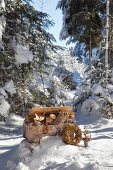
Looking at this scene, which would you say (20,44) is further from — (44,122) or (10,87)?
(44,122)

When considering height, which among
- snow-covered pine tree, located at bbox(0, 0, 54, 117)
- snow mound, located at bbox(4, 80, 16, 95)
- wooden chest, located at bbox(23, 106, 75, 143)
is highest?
snow-covered pine tree, located at bbox(0, 0, 54, 117)

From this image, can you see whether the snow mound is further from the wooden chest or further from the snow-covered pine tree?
the wooden chest

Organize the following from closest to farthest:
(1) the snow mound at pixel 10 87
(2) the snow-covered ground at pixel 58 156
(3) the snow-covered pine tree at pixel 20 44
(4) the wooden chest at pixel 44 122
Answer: (2) the snow-covered ground at pixel 58 156 < (4) the wooden chest at pixel 44 122 < (1) the snow mound at pixel 10 87 < (3) the snow-covered pine tree at pixel 20 44

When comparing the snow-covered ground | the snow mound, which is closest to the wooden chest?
the snow-covered ground

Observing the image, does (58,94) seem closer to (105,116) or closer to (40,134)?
(105,116)

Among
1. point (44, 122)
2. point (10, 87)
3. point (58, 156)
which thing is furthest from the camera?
point (10, 87)

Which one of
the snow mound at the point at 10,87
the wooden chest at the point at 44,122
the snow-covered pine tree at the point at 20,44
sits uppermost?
the snow-covered pine tree at the point at 20,44

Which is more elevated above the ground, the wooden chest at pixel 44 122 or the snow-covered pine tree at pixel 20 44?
the snow-covered pine tree at pixel 20 44

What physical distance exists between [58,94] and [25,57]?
4837mm

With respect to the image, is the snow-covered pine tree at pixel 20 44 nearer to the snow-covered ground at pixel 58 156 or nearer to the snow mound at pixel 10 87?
the snow mound at pixel 10 87

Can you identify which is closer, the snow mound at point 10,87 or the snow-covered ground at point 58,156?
the snow-covered ground at point 58,156

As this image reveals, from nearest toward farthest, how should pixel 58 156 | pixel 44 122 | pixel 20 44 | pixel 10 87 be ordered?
pixel 58 156 → pixel 44 122 → pixel 10 87 → pixel 20 44

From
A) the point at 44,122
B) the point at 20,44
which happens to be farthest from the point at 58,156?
the point at 20,44

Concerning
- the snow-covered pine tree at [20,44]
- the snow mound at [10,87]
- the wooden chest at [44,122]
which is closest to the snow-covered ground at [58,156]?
the wooden chest at [44,122]
